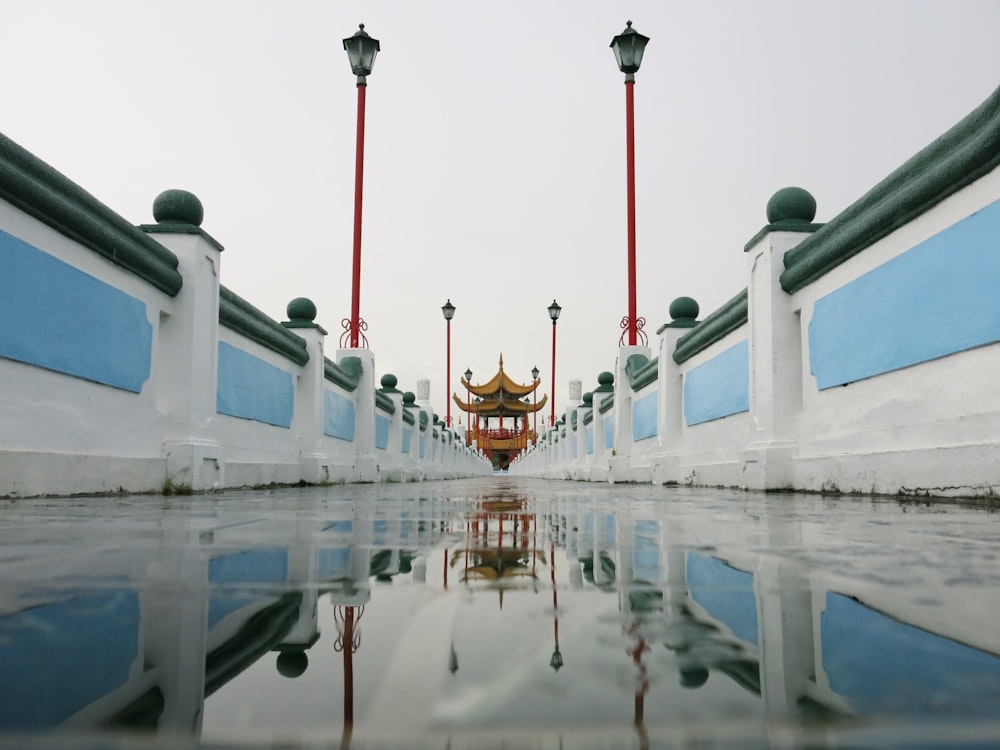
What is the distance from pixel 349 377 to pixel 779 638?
13.8m

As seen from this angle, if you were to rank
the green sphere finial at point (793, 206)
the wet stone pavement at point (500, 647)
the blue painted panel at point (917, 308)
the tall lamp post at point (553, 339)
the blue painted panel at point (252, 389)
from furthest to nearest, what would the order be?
the tall lamp post at point (553, 339), the blue painted panel at point (252, 389), the green sphere finial at point (793, 206), the blue painted panel at point (917, 308), the wet stone pavement at point (500, 647)

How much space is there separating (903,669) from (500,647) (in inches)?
18.9

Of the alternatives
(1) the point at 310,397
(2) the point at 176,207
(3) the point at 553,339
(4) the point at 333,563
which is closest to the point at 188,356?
(2) the point at 176,207

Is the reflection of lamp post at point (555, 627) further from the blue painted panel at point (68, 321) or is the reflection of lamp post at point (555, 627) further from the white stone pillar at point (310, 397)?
the white stone pillar at point (310, 397)

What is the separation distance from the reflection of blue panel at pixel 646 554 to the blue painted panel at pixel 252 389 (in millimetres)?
6230

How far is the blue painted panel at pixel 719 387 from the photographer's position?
8.52 meters

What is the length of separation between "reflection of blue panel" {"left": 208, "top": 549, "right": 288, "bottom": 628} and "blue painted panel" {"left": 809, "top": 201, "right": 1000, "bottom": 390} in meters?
4.50

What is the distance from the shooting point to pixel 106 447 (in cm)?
560

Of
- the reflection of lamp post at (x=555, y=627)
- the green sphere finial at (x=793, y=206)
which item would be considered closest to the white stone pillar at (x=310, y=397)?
the green sphere finial at (x=793, y=206)

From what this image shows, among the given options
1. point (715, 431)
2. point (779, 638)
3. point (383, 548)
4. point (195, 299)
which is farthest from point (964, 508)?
point (195, 299)

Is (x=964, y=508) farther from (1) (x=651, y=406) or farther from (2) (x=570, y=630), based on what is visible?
(1) (x=651, y=406)

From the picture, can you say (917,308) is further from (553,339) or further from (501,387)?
(501,387)

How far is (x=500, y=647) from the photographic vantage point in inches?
35.9

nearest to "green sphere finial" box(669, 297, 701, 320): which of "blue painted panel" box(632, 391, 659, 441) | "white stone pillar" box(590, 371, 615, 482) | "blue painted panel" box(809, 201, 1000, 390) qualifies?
"blue painted panel" box(632, 391, 659, 441)
